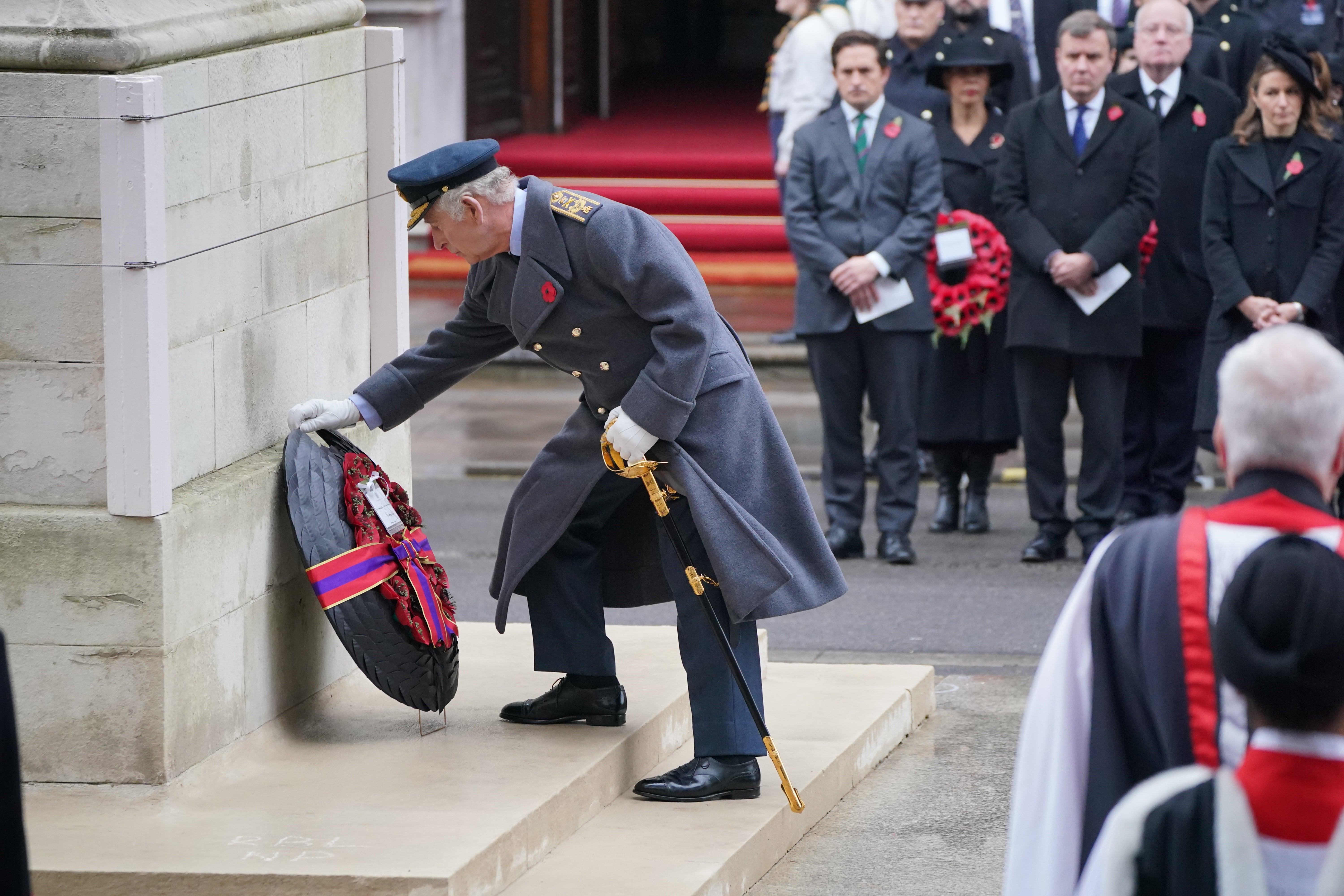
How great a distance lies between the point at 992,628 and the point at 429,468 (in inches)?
150

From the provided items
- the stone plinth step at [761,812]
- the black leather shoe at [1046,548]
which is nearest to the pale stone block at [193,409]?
the stone plinth step at [761,812]

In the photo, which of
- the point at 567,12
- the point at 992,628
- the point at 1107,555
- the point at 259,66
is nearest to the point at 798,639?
the point at 992,628

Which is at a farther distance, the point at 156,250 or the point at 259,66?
the point at 259,66

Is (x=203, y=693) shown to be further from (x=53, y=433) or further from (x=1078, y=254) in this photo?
(x=1078, y=254)

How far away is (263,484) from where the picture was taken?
499 cm

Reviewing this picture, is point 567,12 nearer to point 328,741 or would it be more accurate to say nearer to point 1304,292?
point 1304,292

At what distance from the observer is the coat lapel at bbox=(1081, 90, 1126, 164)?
26.3ft

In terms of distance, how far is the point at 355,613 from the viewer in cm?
494

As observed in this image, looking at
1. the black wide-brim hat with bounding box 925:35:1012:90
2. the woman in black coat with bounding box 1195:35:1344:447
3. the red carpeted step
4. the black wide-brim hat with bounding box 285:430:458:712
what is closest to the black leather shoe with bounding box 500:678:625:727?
the black wide-brim hat with bounding box 285:430:458:712

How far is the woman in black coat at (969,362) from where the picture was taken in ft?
28.3

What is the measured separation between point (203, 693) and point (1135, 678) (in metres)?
2.50

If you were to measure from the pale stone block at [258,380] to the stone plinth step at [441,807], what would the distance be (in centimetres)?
69

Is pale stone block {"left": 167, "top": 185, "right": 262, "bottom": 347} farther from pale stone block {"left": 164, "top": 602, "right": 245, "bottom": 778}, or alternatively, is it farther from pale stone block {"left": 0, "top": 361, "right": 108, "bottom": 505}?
pale stone block {"left": 164, "top": 602, "right": 245, "bottom": 778}

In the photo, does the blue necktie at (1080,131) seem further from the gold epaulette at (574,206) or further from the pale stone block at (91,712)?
the pale stone block at (91,712)
